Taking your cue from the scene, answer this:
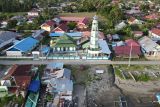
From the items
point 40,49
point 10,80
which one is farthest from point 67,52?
point 10,80

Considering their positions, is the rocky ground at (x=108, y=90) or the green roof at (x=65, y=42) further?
the green roof at (x=65, y=42)

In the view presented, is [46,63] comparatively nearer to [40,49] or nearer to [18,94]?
[40,49]

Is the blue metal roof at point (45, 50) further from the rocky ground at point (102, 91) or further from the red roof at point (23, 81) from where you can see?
the red roof at point (23, 81)

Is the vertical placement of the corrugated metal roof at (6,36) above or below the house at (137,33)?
above

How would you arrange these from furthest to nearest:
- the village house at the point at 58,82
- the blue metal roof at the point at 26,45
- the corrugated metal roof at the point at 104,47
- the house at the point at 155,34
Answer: the house at the point at 155,34
the blue metal roof at the point at 26,45
the corrugated metal roof at the point at 104,47
the village house at the point at 58,82

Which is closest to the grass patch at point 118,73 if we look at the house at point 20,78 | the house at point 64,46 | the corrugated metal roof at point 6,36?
the house at point 64,46

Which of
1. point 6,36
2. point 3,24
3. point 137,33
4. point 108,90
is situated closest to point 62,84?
point 108,90

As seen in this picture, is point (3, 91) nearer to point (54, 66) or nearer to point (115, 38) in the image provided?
point (54, 66)
